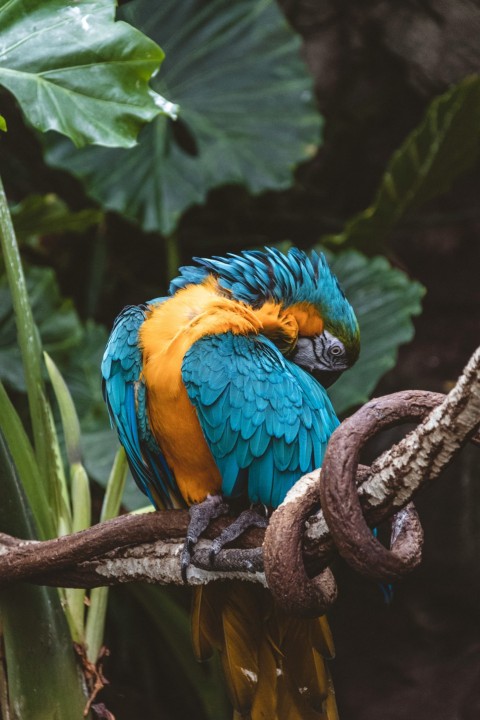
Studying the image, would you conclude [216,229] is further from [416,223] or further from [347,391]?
[347,391]

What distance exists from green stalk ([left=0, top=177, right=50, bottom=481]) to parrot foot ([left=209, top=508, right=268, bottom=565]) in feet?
1.03

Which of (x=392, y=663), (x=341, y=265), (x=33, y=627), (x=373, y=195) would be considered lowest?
(x=392, y=663)

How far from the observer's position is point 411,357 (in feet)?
8.30

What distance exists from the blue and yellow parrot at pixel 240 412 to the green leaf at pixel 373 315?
564 mm

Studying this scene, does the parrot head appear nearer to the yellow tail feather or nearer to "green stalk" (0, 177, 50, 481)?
"green stalk" (0, 177, 50, 481)

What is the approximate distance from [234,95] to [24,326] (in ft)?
3.95

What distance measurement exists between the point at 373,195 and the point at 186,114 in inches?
37.1

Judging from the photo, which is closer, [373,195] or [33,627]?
[33,627]

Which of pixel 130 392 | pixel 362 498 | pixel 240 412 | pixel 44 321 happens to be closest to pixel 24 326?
pixel 130 392

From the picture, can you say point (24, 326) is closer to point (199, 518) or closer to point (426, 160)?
point (199, 518)

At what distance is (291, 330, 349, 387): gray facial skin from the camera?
1080 millimetres

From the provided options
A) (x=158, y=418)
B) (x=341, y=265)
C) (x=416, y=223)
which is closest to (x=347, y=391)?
(x=341, y=265)

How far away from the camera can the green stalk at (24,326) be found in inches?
39.8

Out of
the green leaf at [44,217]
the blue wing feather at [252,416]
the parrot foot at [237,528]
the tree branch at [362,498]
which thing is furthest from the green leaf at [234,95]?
the tree branch at [362,498]
